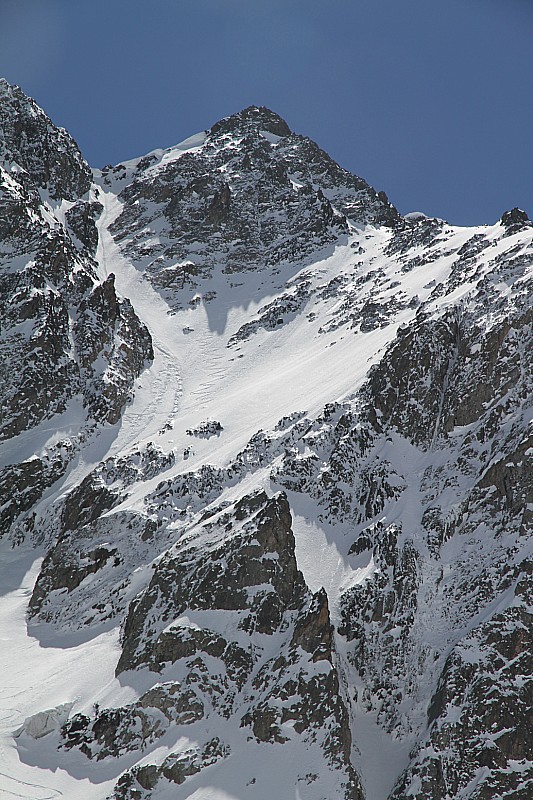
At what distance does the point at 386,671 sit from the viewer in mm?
36969

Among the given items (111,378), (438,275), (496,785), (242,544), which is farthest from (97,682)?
(438,275)

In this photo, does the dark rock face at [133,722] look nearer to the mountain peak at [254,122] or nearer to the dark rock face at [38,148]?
the dark rock face at [38,148]

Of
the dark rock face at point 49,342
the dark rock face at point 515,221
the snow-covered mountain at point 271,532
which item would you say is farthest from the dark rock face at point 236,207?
the dark rock face at point 515,221

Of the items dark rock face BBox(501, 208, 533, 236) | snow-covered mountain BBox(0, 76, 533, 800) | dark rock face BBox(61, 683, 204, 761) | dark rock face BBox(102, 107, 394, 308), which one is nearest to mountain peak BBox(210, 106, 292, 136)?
dark rock face BBox(102, 107, 394, 308)

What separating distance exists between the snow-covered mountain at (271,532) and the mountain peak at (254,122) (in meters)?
63.7

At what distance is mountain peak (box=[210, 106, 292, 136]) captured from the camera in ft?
454

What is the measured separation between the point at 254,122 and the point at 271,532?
116 meters

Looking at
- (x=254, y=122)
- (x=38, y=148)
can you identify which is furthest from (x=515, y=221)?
(x=254, y=122)

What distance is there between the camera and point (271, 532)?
41.9 metres

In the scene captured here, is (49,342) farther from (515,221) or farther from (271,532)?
(515,221)

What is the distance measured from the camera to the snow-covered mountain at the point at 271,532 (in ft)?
112

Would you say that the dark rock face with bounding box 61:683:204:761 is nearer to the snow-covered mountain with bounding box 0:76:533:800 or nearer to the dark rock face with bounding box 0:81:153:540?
the snow-covered mountain with bounding box 0:76:533:800

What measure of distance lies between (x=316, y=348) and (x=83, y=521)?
2881 cm

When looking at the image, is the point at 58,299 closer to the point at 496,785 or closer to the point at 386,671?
the point at 386,671
